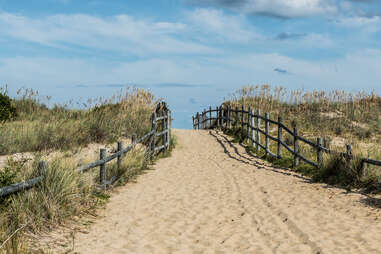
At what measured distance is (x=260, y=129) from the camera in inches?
710

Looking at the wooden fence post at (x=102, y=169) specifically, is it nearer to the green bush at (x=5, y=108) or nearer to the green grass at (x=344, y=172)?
the green grass at (x=344, y=172)

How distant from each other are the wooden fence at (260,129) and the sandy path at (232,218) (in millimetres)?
1133

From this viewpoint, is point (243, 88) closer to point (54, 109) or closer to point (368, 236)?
point (54, 109)

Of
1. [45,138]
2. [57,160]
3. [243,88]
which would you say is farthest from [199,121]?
[57,160]

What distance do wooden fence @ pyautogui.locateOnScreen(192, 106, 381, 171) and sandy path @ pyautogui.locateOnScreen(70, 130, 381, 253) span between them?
3.72ft

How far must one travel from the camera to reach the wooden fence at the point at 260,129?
38.7 feet

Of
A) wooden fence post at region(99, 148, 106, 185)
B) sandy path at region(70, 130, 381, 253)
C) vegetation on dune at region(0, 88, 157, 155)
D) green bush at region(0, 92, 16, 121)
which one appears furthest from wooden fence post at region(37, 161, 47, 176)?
green bush at region(0, 92, 16, 121)

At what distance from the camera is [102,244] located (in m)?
5.95

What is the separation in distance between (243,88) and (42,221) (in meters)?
22.8

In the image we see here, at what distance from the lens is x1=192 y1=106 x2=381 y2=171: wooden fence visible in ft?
38.7

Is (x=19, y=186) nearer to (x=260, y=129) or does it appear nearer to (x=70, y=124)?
(x=70, y=124)

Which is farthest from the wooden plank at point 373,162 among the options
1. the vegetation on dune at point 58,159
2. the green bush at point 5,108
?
the green bush at point 5,108

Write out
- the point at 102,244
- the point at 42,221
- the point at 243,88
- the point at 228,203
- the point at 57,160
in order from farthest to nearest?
the point at 243,88, the point at 228,203, the point at 57,160, the point at 42,221, the point at 102,244

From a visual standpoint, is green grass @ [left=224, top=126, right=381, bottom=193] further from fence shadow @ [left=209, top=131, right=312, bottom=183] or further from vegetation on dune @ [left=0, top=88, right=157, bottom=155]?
vegetation on dune @ [left=0, top=88, right=157, bottom=155]
